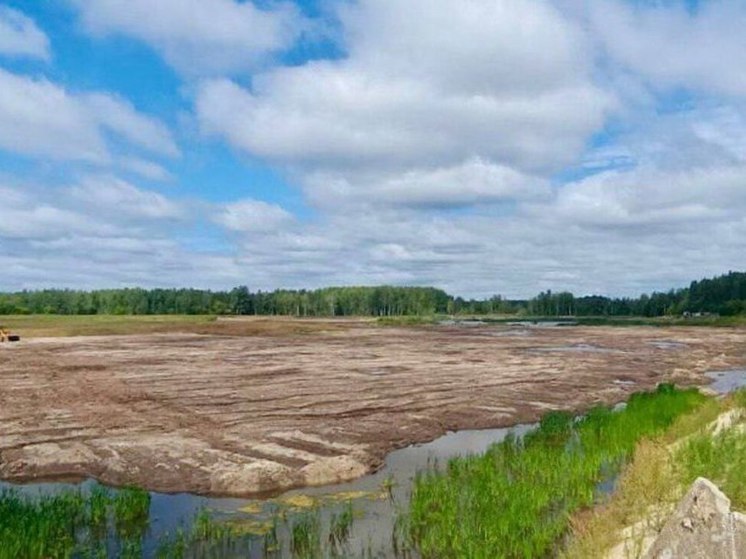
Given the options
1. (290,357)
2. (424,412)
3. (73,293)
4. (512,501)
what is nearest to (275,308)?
(73,293)

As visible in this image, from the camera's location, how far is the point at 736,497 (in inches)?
418

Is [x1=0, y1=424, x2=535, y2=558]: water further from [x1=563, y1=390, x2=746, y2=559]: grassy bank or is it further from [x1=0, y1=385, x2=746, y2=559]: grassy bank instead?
[x1=563, y1=390, x2=746, y2=559]: grassy bank

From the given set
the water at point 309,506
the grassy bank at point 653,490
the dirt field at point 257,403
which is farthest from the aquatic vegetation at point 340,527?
the grassy bank at point 653,490

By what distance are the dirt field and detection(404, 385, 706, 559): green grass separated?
3256mm

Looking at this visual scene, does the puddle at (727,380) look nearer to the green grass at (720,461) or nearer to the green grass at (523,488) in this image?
the green grass at (523,488)

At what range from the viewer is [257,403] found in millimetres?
26188

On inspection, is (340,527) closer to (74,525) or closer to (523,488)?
(523,488)

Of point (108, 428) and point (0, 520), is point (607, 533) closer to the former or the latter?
point (0, 520)

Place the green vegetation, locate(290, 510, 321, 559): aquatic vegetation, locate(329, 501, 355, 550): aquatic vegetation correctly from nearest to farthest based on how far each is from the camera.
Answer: the green vegetation
locate(290, 510, 321, 559): aquatic vegetation
locate(329, 501, 355, 550): aquatic vegetation

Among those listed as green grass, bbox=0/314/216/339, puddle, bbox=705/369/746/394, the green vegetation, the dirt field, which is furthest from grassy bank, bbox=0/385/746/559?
green grass, bbox=0/314/216/339

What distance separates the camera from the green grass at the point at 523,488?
11070 mm

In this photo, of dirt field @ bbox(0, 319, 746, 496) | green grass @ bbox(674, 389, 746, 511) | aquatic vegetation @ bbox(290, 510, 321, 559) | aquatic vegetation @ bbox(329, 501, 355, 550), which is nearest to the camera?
green grass @ bbox(674, 389, 746, 511)

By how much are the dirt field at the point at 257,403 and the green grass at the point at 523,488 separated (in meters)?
3.26

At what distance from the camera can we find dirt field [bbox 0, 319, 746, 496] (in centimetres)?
1683
